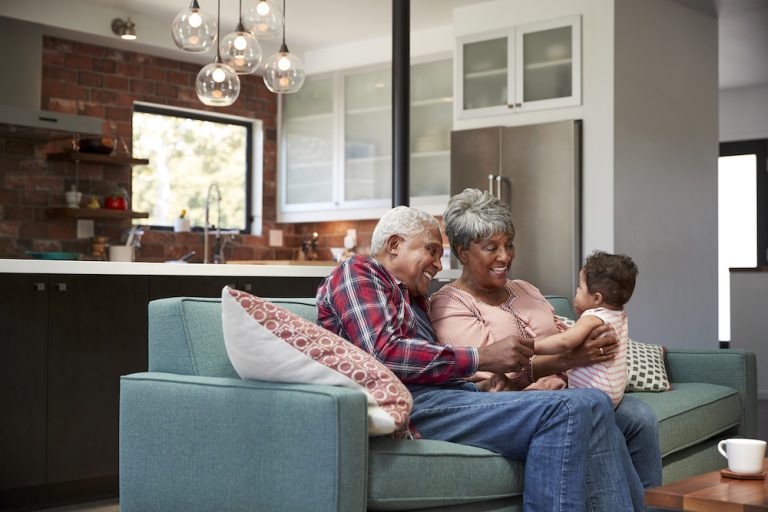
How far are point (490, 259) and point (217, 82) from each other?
1.82 metres

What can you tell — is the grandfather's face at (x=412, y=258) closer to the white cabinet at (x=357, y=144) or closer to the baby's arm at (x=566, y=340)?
the baby's arm at (x=566, y=340)

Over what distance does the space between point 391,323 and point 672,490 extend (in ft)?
2.45

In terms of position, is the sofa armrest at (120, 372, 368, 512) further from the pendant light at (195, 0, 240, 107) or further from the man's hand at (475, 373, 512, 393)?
the pendant light at (195, 0, 240, 107)

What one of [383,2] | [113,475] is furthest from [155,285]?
[383,2]

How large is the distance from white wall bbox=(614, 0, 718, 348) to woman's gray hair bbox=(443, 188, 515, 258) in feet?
9.71

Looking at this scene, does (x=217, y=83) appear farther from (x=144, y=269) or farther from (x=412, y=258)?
(x=412, y=258)

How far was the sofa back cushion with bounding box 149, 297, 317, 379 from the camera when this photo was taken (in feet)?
8.06

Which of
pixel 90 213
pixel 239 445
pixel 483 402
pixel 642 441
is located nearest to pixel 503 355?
pixel 483 402

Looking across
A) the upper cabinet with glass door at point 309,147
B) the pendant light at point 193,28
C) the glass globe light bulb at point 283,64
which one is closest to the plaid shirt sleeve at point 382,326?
the pendant light at point 193,28

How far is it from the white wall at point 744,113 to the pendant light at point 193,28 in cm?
657

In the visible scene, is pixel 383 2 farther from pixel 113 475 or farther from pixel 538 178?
pixel 113 475

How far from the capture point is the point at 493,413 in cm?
234

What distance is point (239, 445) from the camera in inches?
88.1

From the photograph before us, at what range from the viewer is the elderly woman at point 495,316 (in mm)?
2766
